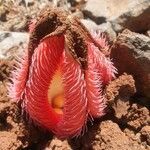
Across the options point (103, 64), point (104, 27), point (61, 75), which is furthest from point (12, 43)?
point (61, 75)

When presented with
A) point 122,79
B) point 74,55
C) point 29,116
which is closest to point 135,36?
point 122,79

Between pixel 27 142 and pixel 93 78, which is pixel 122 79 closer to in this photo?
pixel 93 78

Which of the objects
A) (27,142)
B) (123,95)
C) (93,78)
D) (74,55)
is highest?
(74,55)

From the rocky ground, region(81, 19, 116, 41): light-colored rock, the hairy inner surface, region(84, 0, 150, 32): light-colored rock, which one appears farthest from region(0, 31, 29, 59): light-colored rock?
the hairy inner surface

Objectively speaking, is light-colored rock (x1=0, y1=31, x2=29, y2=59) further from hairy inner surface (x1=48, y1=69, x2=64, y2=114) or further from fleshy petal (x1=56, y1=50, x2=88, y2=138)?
fleshy petal (x1=56, y1=50, x2=88, y2=138)

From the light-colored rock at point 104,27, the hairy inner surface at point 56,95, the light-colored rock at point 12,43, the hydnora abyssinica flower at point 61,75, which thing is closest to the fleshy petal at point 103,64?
the hydnora abyssinica flower at point 61,75

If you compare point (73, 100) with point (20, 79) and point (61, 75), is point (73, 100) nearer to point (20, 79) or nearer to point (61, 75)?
point (61, 75)
